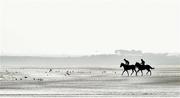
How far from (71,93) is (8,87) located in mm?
6764

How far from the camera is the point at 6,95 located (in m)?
41.2

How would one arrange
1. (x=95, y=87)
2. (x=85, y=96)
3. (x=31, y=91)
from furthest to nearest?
(x=95, y=87) → (x=31, y=91) → (x=85, y=96)

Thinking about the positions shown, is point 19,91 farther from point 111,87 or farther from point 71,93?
point 111,87

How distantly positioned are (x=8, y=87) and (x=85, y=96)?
912 centimetres

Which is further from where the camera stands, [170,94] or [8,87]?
[8,87]

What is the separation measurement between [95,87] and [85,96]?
758cm

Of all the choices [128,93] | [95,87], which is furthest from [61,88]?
[128,93]

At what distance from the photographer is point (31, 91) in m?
44.3

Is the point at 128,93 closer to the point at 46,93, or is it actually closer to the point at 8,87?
the point at 46,93

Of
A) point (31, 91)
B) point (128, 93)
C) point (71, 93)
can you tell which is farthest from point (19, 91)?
point (128, 93)

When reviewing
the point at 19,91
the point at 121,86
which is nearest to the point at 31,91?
the point at 19,91

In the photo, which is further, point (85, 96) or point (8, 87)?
point (8, 87)

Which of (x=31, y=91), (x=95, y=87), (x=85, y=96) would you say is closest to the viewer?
(x=85, y=96)

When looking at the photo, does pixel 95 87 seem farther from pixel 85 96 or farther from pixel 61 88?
pixel 85 96
